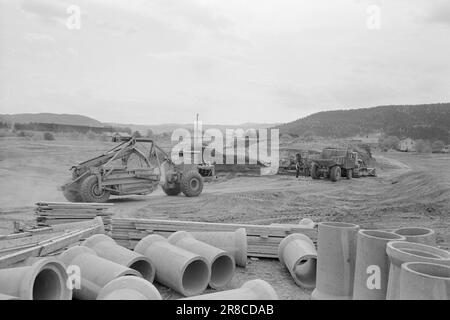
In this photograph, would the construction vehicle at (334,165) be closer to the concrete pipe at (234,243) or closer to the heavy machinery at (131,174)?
the heavy machinery at (131,174)

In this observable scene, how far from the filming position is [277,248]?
7461mm

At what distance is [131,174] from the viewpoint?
14156mm

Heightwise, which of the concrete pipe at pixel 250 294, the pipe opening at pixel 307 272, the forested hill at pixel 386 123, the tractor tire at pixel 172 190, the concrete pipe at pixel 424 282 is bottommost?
the pipe opening at pixel 307 272

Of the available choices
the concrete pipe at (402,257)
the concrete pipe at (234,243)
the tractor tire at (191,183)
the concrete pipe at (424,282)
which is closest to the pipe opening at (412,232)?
the concrete pipe at (402,257)

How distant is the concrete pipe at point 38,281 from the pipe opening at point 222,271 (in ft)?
7.32

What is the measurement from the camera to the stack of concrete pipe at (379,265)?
139 inches

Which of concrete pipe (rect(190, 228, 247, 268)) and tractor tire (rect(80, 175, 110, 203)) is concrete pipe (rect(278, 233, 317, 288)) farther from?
tractor tire (rect(80, 175, 110, 203))

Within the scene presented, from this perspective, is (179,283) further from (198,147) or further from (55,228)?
(198,147)

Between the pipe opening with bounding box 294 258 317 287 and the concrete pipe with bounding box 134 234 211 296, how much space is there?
144cm

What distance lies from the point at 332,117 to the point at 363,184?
187ft

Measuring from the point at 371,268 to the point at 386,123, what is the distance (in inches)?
2777

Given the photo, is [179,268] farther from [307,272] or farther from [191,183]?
[191,183]

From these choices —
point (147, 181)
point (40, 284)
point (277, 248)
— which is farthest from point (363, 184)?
point (40, 284)

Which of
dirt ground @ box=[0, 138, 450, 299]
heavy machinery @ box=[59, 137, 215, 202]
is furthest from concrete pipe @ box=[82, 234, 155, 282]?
heavy machinery @ box=[59, 137, 215, 202]
